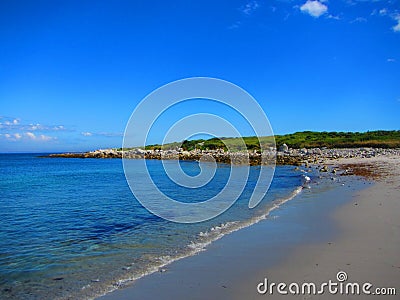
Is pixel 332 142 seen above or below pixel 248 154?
above

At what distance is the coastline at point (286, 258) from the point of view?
19.6 feet

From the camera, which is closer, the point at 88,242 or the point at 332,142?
the point at 88,242

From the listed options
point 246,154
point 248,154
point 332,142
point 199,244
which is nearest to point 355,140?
point 332,142

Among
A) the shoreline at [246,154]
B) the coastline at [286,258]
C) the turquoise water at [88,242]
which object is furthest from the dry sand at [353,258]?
the shoreline at [246,154]

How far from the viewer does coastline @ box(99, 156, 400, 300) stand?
5965mm

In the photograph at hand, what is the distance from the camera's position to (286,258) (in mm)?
7406

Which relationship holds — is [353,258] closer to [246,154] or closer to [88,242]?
[88,242]

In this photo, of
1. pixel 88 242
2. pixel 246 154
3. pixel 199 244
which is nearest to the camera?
pixel 199 244

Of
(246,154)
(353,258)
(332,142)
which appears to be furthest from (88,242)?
(332,142)

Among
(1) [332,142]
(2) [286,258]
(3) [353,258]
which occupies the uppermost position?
(1) [332,142]

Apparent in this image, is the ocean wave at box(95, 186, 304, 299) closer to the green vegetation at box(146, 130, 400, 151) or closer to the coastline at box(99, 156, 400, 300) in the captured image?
the coastline at box(99, 156, 400, 300)

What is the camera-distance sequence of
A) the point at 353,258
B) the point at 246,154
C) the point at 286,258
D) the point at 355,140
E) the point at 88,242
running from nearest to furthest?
the point at 353,258 → the point at 286,258 → the point at 88,242 → the point at 246,154 → the point at 355,140

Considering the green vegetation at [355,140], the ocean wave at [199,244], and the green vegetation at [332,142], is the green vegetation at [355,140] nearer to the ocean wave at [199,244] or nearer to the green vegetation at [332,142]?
the green vegetation at [332,142]

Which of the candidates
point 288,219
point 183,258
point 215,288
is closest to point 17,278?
point 183,258
